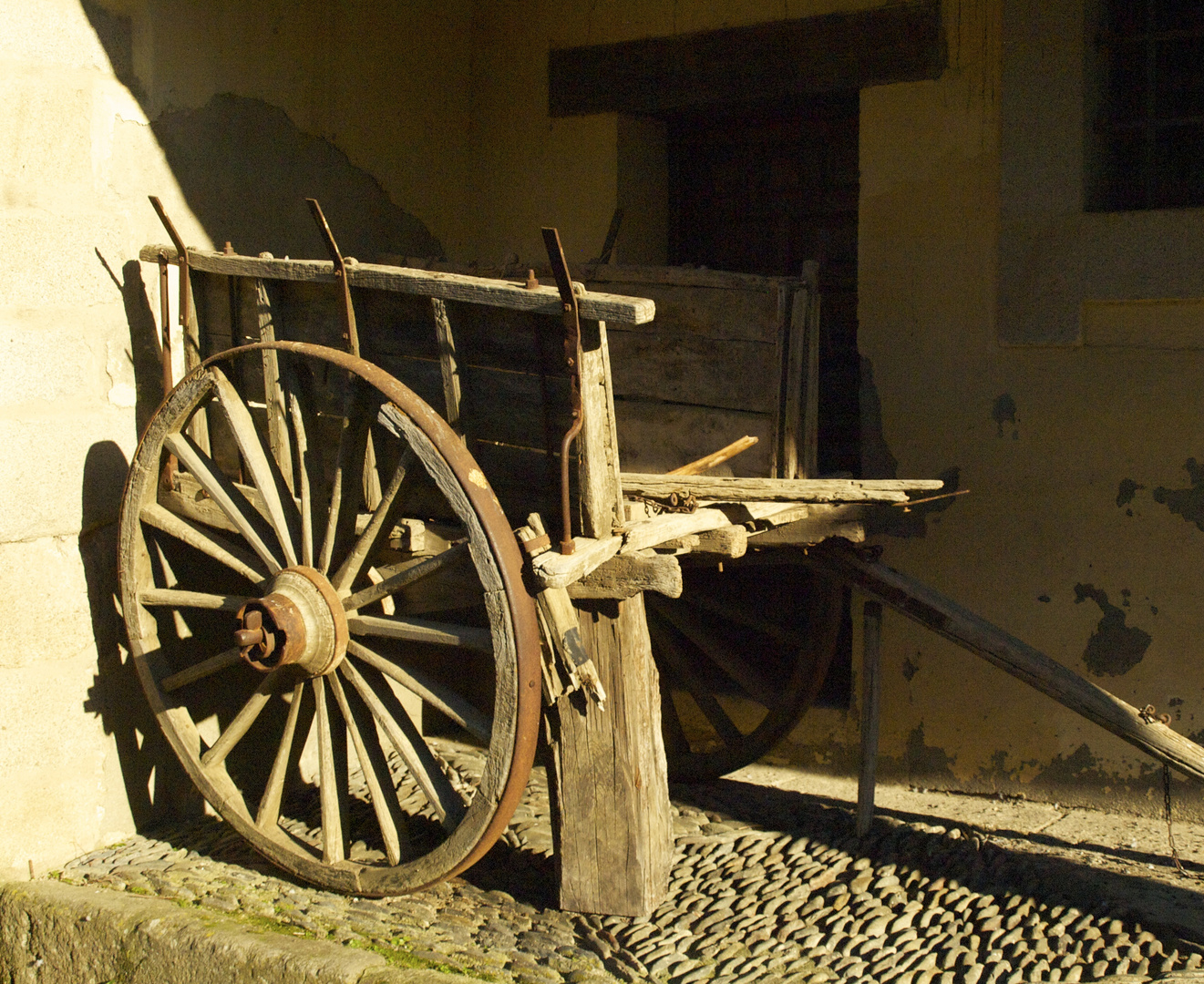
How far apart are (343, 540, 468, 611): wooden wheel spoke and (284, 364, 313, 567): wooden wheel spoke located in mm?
172

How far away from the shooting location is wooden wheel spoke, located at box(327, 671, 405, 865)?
3.04m

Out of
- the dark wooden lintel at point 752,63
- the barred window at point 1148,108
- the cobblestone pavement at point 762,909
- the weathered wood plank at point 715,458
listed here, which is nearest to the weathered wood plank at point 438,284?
the weathered wood plank at point 715,458

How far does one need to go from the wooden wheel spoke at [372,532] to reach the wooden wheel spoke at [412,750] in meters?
0.22

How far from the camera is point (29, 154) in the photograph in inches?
130

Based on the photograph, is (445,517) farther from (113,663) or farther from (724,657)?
(724,657)

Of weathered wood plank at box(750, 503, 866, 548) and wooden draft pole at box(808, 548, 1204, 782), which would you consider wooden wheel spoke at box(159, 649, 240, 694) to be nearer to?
weathered wood plank at box(750, 503, 866, 548)

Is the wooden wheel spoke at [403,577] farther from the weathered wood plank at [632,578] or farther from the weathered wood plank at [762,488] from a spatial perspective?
the weathered wood plank at [762,488]

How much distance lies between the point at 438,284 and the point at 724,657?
1845mm

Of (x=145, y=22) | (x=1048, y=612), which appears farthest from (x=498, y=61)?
(x=1048, y=612)

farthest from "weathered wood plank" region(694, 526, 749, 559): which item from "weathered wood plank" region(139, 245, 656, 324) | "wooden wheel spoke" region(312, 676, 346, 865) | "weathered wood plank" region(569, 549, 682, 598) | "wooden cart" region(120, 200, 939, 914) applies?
"wooden wheel spoke" region(312, 676, 346, 865)

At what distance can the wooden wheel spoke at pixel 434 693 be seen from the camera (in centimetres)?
286

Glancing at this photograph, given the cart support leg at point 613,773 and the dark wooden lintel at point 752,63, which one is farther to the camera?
the dark wooden lintel at point 752,63

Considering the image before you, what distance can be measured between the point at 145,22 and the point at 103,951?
2543 mm

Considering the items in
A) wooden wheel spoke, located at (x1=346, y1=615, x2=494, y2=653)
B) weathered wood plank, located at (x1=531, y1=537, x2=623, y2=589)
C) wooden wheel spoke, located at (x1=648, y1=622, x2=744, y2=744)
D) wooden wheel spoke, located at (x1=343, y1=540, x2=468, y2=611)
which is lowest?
wooden wheel spoke, located at (x1=648, y1=622, x2=744, y2=744)
